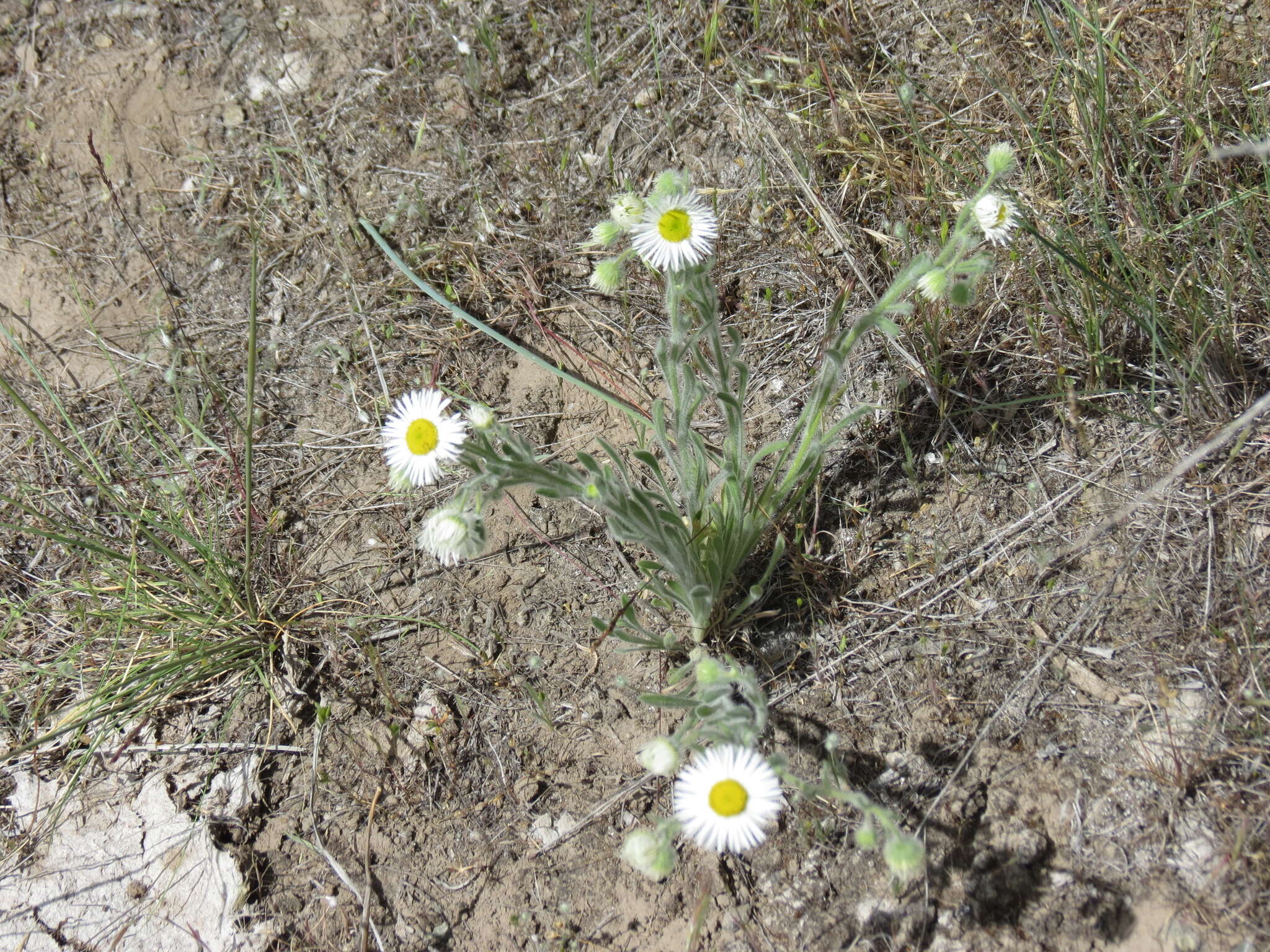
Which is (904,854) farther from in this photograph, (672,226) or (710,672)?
(672,226)

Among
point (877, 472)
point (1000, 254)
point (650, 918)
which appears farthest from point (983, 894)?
point (1000, 254)

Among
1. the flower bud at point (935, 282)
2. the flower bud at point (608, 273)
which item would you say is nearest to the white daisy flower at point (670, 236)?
the flower bud at point (608, 273)

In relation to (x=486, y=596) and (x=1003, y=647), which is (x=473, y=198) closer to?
(x=486, y=596)

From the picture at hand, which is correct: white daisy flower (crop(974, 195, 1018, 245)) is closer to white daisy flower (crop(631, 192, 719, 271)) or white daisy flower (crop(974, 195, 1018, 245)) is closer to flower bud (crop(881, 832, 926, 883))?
white daisy flower (crop(631, 192, 719, 271))

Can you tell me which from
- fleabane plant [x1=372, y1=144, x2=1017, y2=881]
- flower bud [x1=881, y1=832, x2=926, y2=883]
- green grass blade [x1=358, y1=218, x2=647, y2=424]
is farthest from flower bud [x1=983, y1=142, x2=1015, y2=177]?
flower bud [x1=881, y1=832, x2=926, y2=883]

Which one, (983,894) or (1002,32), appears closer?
(983,894)

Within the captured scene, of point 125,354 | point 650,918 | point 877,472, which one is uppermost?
point 125,354

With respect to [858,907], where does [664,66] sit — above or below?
above
